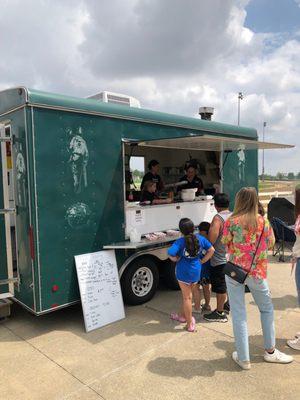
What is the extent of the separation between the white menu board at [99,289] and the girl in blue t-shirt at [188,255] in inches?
35.9

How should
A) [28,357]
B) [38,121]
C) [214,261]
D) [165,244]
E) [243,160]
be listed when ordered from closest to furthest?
[28,357]
[38,121]
[214,261]
[165,244]
[243,160]

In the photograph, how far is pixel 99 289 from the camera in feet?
14.4

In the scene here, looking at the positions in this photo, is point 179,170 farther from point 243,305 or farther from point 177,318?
point 243,305

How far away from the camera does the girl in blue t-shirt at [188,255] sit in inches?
155

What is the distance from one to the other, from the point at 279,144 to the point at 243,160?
112cm

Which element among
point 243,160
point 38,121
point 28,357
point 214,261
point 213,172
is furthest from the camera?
point 213,172

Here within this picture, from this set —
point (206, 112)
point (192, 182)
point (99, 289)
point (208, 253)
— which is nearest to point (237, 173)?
point (192, 182)

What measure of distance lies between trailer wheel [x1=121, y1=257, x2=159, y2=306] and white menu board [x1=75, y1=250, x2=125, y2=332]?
259 mm

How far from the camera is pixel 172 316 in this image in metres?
4.47

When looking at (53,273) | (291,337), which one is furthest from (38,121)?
(291,337)

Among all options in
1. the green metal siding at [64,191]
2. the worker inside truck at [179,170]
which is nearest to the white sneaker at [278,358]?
the green metal siding at [64,191]

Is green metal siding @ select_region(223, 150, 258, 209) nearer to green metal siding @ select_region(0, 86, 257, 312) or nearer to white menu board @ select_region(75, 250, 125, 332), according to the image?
green metal siding @ select_region(0, 86, 257, 312)

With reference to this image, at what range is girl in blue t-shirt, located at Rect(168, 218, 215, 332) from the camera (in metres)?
3.95

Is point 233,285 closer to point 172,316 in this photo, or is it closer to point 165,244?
point 172,316
